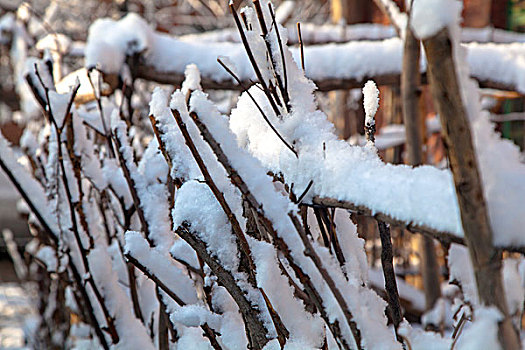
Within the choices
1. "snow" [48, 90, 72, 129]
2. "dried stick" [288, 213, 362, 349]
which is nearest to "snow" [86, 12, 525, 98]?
"snow" [48, 90, 72, 129]

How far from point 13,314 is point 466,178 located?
582 cm

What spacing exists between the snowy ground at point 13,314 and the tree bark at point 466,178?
11.2ft

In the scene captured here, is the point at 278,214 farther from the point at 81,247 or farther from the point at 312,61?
the point at 312,61

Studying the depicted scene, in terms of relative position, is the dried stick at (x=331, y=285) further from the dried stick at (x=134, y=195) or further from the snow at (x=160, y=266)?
the dried stick at (x=134, y=195)

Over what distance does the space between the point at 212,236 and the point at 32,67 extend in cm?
96

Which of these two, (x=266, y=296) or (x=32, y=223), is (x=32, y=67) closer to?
(x=32, y=223)

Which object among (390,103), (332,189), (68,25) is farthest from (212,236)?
(68,25)

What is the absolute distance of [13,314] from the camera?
5.47 m

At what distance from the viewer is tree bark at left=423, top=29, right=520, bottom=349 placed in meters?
0.50

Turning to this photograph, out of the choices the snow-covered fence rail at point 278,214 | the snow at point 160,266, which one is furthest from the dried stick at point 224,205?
the snow at point 160,266

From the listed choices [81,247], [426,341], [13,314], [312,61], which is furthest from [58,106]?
[13,314]

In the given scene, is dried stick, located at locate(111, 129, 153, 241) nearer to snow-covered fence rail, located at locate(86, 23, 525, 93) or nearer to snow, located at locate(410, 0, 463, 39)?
snow, located at locate(410, 0, 463, 39)

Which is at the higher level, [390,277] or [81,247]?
[390,277]

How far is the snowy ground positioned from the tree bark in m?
3.42
